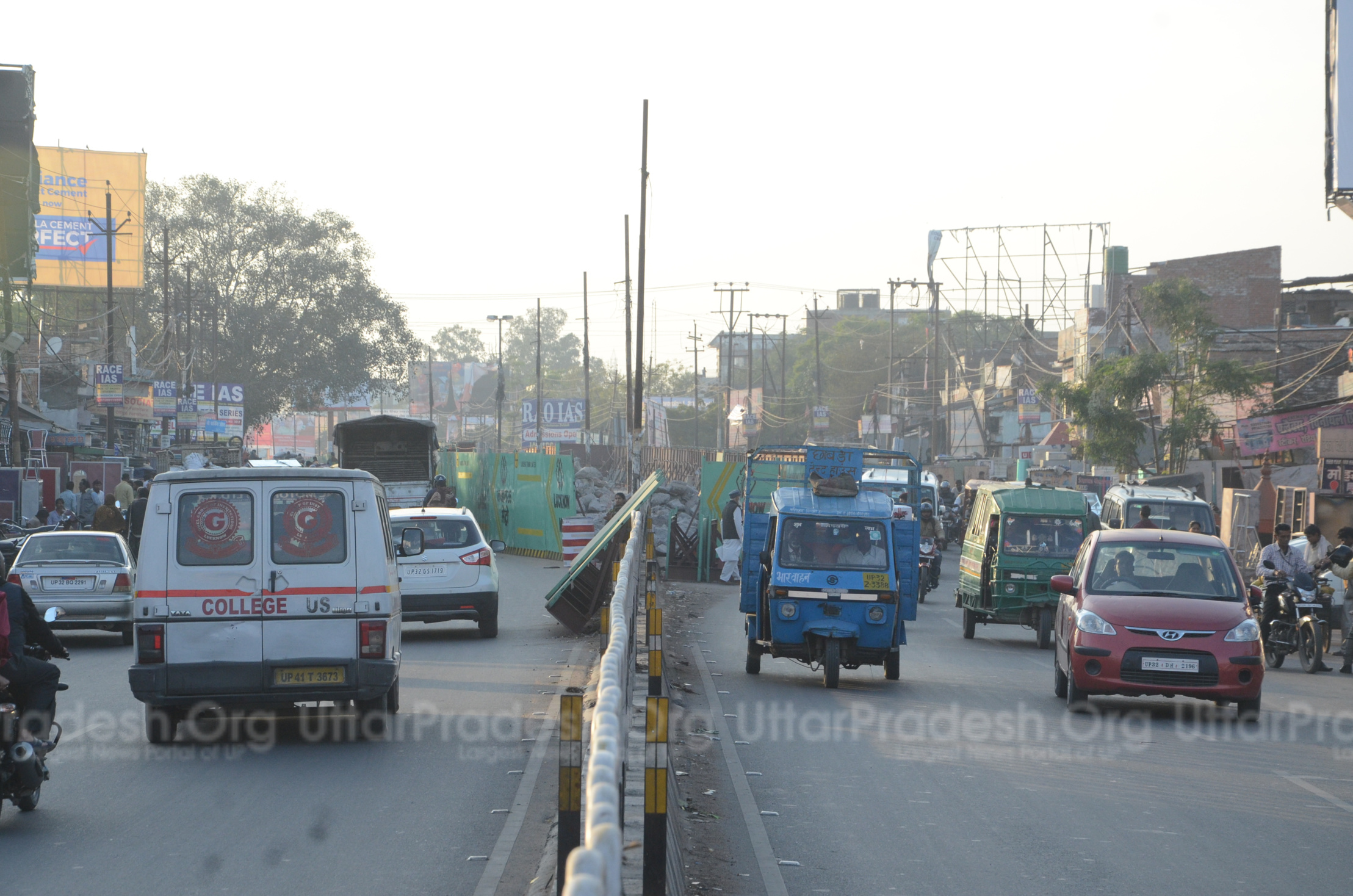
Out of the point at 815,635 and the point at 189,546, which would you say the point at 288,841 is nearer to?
the point at 189,546

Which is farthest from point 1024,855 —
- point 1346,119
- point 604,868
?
point 1346,119

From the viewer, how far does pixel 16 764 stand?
25.3 feet

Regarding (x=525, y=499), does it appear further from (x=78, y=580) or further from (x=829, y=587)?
(x=829, y=587)

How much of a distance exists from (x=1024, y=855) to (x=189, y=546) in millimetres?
6282

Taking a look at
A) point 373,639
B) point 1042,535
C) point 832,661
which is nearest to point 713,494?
point 1042,535

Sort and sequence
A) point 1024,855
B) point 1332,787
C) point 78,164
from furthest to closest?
point 78,164
point 1332,787
point 1024,855

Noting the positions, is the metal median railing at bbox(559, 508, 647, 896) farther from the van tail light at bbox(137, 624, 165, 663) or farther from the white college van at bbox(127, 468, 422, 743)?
the van tail light at bbox(137, 624, 165, 663)

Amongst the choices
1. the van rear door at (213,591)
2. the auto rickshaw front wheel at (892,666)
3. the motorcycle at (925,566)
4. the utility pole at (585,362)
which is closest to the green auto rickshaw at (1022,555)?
the motorcycle at (925,566)

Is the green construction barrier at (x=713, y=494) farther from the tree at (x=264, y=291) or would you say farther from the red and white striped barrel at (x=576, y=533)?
the tree at (x=264, y=291)

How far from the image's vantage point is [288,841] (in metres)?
7.44

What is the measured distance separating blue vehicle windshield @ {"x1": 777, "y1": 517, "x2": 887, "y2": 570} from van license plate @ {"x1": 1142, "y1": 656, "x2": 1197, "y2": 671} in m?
3.19

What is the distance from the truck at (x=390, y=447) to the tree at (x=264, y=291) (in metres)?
40.2

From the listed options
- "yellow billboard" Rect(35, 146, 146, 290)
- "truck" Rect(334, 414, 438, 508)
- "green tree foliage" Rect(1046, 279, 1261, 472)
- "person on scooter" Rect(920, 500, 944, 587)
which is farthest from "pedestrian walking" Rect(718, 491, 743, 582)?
"yellow billboard" Rect(35, 146, 146, 290)

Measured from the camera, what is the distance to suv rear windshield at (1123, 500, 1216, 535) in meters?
22.7
